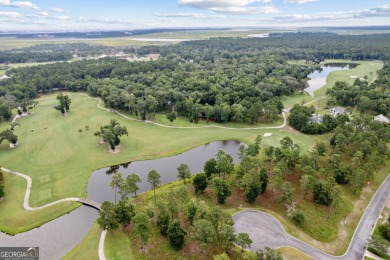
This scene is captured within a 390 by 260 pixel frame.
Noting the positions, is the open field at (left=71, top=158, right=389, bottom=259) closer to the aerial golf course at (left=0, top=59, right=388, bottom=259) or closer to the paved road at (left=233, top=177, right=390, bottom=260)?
the aerial golf course at (left=0, top=59, right=388, bottom=259)

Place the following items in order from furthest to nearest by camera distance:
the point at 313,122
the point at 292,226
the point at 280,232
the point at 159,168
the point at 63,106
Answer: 1. the point at 63,106
2. the point at 313,122
3. the point at 159,168
4. the point at 292,226
5. the point at 280,232

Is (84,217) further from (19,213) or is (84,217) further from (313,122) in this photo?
(313,122)

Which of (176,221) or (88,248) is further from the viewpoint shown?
(88,248)

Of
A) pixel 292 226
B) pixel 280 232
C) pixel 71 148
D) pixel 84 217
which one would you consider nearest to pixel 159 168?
pixel 84 217

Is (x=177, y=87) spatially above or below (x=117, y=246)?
above

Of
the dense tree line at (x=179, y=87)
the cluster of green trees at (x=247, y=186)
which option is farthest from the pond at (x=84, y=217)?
the dense tree line at (x=179, y=87)

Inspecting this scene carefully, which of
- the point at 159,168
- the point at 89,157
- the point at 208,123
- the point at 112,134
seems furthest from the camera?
the point at 208,123

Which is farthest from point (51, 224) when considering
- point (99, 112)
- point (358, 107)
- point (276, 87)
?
point (358, 107)

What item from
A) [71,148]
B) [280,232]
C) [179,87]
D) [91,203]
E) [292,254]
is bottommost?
[91,203]

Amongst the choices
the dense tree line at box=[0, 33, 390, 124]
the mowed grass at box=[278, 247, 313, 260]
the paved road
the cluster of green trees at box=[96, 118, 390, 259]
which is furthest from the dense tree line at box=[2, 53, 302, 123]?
the mowed grass at box=[278, 247, 313, 260]
